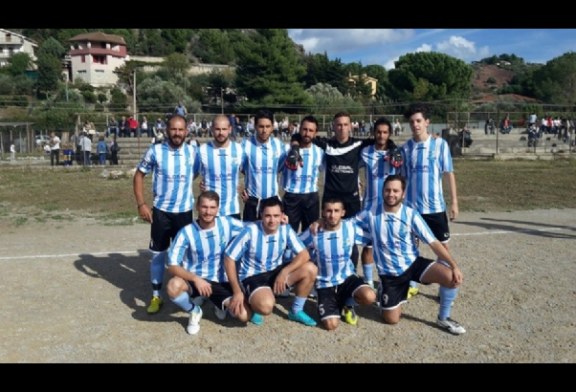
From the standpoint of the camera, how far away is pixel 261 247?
525cm

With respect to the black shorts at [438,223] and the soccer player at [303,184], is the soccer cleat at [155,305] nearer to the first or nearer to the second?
the soccer player at [303,184]

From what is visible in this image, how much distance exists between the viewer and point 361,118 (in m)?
33.8

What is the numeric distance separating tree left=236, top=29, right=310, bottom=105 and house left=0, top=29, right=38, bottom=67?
192ft

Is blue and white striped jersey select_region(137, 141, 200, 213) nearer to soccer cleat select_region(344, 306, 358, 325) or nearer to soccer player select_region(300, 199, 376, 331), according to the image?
soccer player select_region(300, 199, 376, 331)

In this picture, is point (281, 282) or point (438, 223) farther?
point (438, 223)

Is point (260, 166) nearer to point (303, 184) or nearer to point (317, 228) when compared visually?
point (303, 184)

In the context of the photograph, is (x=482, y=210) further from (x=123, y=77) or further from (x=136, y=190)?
(x=123, y=77)

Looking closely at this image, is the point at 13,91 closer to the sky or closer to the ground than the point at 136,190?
closer to the sky

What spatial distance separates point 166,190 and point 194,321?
160cm

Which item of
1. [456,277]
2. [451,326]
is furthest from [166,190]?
[451,326]

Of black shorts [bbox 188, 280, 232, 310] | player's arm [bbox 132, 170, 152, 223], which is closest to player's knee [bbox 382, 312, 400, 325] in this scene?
black shorts [bbox 188, 280, 232, 310]

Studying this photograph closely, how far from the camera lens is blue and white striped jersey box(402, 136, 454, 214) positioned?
18.8ft
